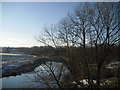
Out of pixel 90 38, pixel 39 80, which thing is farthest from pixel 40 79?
pixel 90 38

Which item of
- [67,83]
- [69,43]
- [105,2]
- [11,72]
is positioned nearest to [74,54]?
[69,43]

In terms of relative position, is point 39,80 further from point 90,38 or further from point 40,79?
point 90,38

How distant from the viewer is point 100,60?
367 cm

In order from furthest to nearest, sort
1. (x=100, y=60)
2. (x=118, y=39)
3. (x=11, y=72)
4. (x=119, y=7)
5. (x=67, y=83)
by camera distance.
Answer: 1. (x=11, y=72)
2. (x=67, y=83)
3. (x=100, y=60)
4. (x=118, y=39)
5. (x=119, y=7)

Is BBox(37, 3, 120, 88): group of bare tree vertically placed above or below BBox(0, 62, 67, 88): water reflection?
above

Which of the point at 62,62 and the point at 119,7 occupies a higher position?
the point at 119,7

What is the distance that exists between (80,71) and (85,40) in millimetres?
1416

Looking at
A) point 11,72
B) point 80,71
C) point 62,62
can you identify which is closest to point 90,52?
point 80,71

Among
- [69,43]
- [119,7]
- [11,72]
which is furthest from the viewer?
[11,72]

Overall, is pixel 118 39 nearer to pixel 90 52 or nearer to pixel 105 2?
pixel 90 52

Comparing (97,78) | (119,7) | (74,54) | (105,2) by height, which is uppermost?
(105,2)

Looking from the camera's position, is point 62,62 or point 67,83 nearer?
point 67,83

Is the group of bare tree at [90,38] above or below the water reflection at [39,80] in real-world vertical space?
above

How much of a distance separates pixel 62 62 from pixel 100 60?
65.0 inches
